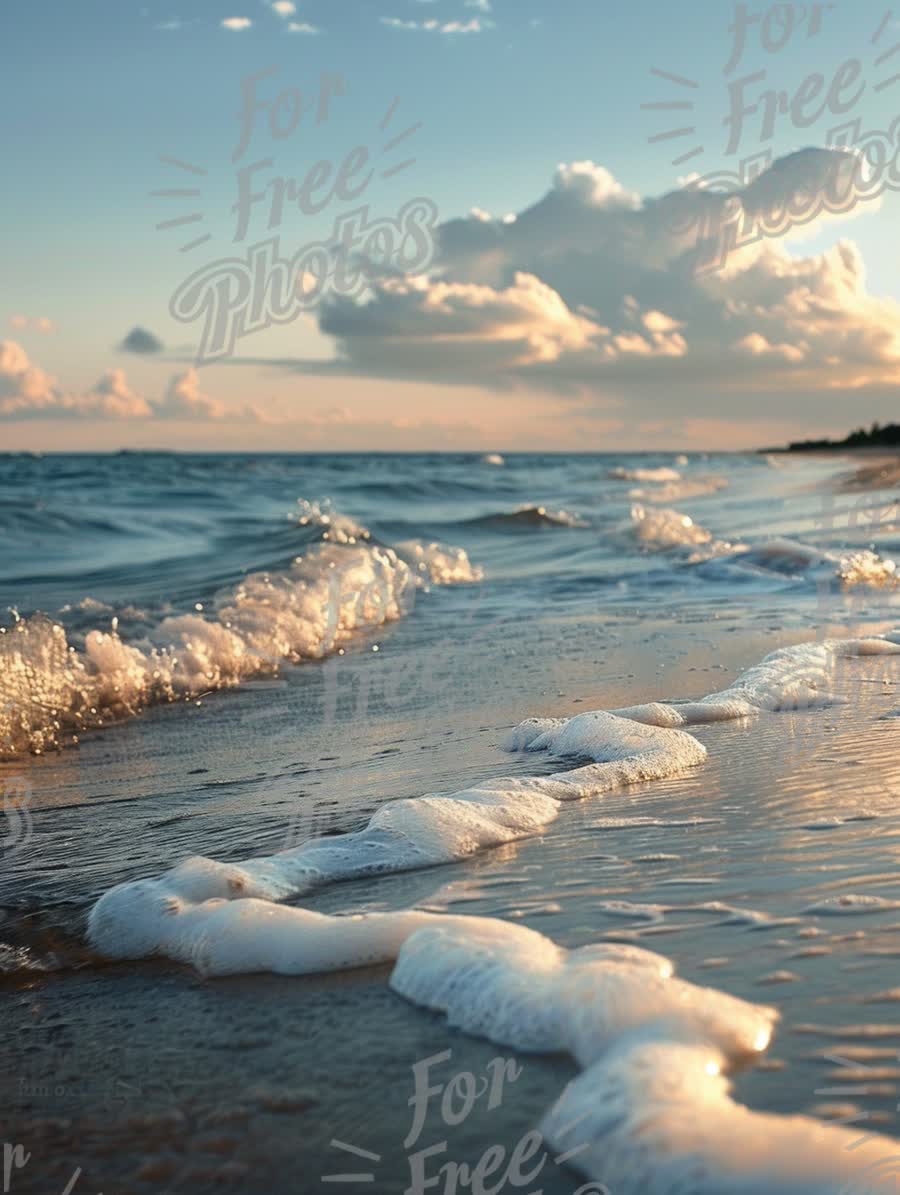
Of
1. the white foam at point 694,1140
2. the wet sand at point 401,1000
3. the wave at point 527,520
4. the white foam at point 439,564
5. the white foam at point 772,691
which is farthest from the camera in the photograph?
the wave at point 527,520

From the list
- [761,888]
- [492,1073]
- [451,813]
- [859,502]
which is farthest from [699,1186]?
[859,502]

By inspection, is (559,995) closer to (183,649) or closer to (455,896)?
(455,896)

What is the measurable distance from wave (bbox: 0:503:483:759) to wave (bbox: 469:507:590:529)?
7395 mm

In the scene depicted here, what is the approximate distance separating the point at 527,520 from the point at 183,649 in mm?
11341

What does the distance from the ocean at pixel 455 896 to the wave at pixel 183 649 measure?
0.03 metres

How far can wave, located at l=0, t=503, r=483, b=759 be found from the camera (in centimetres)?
548

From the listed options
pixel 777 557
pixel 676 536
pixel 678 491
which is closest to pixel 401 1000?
pixel 777 557

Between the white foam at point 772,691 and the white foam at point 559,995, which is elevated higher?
the white foam at point 772,691

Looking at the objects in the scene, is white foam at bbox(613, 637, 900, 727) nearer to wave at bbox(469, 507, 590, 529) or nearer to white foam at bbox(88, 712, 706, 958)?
white foam at bbox(88, 712, 706, 958)

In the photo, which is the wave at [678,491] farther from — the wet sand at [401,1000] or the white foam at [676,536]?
the wet sand at [401,1000]

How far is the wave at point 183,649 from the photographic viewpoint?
18.0ft

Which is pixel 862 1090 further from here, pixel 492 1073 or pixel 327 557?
pixel 327 557

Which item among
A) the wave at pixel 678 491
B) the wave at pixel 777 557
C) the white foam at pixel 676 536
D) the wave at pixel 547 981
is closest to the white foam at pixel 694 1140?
the wave at pixel 547 981

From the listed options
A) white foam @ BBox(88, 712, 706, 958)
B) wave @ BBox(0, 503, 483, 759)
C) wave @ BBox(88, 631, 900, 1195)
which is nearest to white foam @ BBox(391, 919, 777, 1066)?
wave @ BBox(88, 631, 900, 1195)
